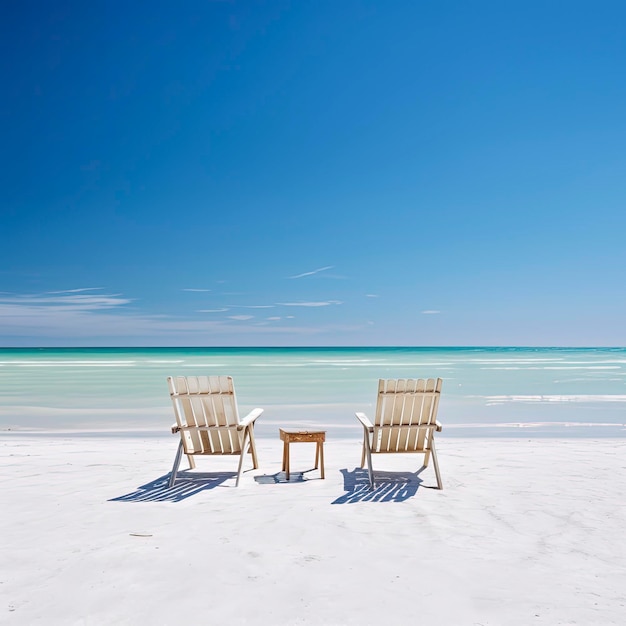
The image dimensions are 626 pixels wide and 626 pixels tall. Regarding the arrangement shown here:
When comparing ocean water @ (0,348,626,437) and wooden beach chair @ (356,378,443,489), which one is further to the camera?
ocean water @ (0,348,626,437)

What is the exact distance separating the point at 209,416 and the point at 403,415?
204 centimetres

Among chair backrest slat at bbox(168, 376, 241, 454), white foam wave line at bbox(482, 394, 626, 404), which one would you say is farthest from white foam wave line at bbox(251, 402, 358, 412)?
chair backrest slat at bbox(168, 376, 241, 454)

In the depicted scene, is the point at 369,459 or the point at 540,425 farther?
the point at 540,425

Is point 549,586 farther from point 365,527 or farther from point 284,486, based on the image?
point 284,486

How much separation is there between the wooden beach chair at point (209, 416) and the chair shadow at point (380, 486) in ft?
3.89

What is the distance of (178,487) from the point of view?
18.4 feet

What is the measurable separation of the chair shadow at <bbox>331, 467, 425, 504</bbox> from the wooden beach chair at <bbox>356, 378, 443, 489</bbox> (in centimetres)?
31

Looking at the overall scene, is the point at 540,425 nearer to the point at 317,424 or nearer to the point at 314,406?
the point at 317,424

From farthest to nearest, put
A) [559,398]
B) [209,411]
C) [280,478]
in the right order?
A: [559,398]
[280,478]
[209,411]

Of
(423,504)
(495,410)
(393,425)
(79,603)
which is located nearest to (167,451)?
(393,425)

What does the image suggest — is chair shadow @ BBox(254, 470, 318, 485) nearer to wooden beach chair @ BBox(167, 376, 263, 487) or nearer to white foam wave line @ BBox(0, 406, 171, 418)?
wooden beach chair @ BBox(167, 376, 263, 487)

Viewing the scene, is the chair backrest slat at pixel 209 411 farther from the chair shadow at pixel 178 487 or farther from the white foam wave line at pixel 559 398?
the white foam wave line at pixel 559 398

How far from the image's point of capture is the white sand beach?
2.88 meters

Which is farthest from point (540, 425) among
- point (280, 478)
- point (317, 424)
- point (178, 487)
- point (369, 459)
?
point (178, 487)
